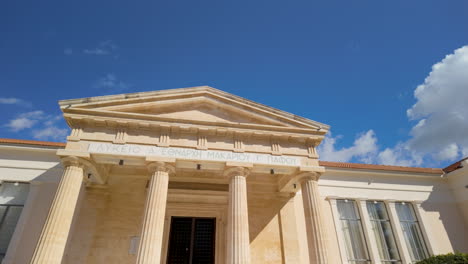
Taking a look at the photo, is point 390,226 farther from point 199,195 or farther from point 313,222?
point 199,195

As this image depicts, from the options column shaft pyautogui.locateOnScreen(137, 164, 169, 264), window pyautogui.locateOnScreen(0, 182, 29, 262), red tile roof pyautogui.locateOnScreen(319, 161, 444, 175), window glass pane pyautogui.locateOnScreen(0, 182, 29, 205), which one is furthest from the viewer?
red tile roof pyautogui.locateOnScreen(319, 161, 444, 175)

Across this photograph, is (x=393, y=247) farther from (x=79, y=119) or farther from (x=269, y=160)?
(x=79, y=119)

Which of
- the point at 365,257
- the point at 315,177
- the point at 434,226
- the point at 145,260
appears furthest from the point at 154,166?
the point at 434,226

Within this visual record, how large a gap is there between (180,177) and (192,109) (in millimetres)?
3882

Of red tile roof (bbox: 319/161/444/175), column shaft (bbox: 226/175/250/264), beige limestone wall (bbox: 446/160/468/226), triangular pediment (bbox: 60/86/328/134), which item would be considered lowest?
column shaft (bbox: 226/175/250/264)

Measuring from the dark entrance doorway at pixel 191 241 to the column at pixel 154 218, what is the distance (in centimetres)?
386

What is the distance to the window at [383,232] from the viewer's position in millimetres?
14570

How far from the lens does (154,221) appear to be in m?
9.60

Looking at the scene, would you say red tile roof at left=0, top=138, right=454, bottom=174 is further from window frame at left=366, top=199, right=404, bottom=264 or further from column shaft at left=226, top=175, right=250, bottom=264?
column shaft at left=226, top=175, right=250, bottom=264

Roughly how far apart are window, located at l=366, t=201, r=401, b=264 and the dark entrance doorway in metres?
9.12

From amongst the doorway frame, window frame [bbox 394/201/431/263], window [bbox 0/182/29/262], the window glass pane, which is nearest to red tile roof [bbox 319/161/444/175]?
window frame [bbox 394/201/431/263]

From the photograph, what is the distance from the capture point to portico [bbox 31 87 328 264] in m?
9.98

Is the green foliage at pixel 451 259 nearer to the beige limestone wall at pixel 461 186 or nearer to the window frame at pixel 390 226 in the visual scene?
the window frame at pixel 390 226

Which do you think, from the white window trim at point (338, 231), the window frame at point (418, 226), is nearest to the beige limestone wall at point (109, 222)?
the white window trim at point (338, 231)
